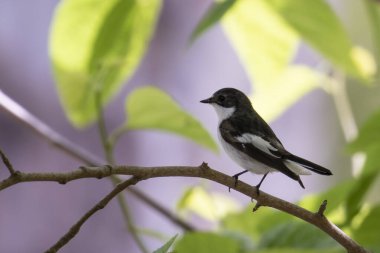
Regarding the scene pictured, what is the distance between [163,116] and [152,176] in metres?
0.49

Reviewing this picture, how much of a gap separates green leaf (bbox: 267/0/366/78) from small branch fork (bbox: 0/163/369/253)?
49cm

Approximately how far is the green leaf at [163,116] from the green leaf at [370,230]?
1.00 ft

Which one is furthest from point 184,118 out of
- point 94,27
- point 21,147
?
point 21,147

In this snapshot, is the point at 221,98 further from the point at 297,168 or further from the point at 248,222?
the point at 297,168

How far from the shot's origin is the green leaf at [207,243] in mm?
1021

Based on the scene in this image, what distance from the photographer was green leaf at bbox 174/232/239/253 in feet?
3.35

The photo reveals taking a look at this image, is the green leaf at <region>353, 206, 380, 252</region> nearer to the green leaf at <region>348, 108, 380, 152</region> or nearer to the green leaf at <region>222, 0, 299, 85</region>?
the green leaf at <region>348, 108, 380, 152</region>

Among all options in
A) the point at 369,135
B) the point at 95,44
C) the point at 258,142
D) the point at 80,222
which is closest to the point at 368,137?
the point at 369,135

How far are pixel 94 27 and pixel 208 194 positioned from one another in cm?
44

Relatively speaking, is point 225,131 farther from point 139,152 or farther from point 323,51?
point 139,152

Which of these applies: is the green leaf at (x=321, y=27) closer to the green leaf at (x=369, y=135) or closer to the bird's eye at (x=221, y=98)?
the green leaf at (x=369, y=135)

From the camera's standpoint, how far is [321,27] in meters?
1.29

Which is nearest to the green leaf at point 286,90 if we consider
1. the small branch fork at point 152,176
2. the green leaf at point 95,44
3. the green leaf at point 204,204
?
the green leaf at point 204,204

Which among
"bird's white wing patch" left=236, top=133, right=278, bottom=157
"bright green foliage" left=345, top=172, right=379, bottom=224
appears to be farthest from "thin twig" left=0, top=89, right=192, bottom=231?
"bright green foliage" left=345, top=172, right=379, bottom=224
